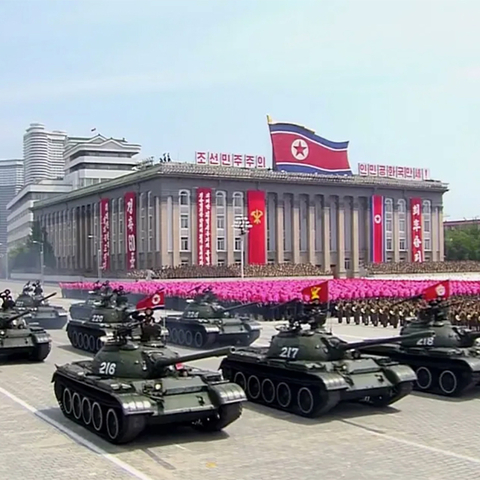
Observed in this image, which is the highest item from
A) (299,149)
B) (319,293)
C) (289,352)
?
(299,149)

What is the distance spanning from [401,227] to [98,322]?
6453cm

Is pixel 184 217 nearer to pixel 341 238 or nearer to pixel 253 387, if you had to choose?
pixel 341 238

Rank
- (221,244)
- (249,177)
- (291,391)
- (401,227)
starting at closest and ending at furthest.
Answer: (291,391) → (249,177) → (221,244) → (401,227)

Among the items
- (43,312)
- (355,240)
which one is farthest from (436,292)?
(355,240)

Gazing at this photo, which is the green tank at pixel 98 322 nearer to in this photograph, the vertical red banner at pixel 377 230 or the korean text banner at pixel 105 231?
the korean text banner at pixel 105 231

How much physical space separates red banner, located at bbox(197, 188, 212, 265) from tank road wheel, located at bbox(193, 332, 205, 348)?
158ft

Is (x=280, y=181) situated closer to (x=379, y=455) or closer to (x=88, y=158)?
(x=88, y=158)

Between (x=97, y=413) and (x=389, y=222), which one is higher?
(x=389, y=222)

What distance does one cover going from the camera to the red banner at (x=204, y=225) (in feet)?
235

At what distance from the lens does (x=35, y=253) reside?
109875 mm

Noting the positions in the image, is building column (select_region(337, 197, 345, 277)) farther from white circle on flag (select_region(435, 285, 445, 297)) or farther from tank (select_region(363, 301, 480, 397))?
white circle on flag (select_region(435, 285, 445, 297))

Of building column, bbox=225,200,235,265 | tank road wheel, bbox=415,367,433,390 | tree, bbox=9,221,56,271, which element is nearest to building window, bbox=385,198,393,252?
building column, bbox=225,200,235,265

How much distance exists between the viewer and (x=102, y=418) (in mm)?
11695

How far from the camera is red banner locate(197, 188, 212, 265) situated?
7175cm
